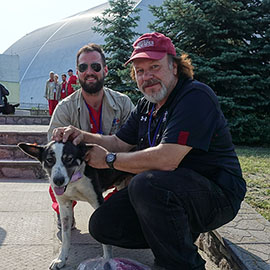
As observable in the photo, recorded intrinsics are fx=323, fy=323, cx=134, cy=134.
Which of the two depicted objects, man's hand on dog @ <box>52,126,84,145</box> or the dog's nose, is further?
man's hand on dog @ <box>52,126,84,145</box>

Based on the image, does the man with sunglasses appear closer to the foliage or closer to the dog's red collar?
the dog's red collar

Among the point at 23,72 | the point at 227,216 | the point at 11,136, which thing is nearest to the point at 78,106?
the point at 227,216

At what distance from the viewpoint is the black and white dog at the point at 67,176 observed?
8.57 feet

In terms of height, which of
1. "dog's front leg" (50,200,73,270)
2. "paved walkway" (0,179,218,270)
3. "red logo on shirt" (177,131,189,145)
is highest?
"red logo on shirt" (177,131,189,145)

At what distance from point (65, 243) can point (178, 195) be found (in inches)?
49.0

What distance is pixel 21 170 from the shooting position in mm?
6234

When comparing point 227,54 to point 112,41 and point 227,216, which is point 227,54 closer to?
point 112,41

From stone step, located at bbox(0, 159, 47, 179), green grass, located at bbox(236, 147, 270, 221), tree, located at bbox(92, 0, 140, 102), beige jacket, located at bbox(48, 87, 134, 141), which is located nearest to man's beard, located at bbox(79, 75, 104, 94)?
beige jacket, located at bbox(48, 87, 134, 141)

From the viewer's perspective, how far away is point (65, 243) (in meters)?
2.89

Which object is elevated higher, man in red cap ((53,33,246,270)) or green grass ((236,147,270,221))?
man in red cap ((53,33,246,270))

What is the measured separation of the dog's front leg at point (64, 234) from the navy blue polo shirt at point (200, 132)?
1.01 m

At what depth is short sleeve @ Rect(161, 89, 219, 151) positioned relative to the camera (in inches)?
90.5

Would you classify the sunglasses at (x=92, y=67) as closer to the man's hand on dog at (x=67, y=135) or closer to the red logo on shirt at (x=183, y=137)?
the man's hand on dog at (x=67, y=135)

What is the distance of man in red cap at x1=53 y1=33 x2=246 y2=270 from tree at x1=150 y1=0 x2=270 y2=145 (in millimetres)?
7335
